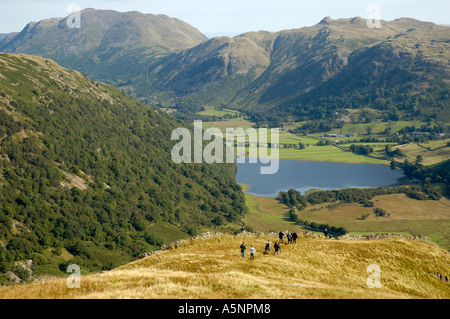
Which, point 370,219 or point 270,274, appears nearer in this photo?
point 270,274

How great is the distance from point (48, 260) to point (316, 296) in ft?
322

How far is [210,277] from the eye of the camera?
40125mm

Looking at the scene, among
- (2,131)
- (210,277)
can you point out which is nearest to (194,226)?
(2,131)

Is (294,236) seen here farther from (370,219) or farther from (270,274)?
(370,219)

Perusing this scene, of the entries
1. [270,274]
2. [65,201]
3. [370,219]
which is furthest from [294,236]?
[370,219]

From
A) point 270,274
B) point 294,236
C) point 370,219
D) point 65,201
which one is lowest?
point 370,219

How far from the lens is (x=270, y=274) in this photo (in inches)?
1767

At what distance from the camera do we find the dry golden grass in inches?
1384

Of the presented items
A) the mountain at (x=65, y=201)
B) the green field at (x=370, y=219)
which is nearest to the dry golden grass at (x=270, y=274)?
the mountain at (x=65, y=201)

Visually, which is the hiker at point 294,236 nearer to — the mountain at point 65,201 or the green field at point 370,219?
the mountain at point 65,201

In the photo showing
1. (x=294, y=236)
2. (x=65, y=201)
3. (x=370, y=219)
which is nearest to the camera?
(x=294, y=236)

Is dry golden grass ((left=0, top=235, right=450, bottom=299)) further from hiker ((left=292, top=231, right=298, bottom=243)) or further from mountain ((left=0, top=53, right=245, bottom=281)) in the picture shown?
mountain ((left=0, top=53, right=245, bottom=281))

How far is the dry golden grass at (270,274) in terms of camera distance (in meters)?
35.2
